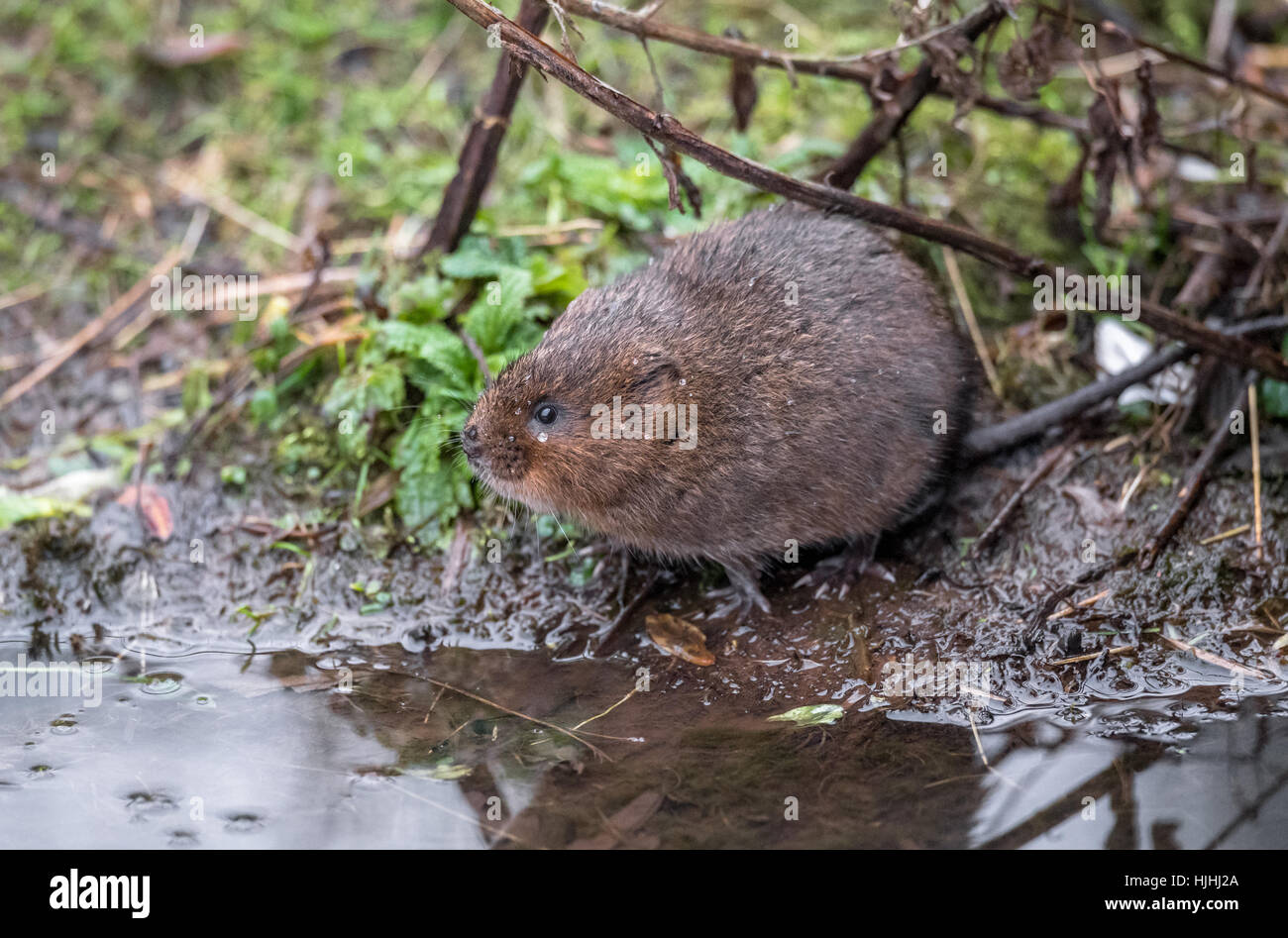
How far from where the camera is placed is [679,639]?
4.36 metres

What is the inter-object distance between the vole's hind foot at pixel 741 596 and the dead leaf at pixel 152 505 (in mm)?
2379

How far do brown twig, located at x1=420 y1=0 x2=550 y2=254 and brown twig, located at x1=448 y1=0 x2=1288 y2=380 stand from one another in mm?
321

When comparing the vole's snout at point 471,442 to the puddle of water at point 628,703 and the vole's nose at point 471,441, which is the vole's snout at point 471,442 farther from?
the puddle of water at point 628,703

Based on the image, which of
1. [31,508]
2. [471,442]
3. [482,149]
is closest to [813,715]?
[471,442]

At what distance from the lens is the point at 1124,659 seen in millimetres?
4098

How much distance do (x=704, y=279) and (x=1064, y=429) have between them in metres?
1.76

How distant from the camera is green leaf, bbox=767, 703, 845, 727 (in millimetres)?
3893

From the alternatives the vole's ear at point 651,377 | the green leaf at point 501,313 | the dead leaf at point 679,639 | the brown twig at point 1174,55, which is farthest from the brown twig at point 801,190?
the dead leaf at point 679,639

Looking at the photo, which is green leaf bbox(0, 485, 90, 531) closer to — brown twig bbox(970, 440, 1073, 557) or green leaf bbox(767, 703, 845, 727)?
green leaf bbox(767, 703, 845, 727)

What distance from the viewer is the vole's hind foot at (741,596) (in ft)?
14.6

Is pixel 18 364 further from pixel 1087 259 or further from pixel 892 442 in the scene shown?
pixel 1087 259

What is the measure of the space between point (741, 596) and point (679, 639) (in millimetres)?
354

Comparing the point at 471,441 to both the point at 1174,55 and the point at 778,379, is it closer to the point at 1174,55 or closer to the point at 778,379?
the point at 778,379
